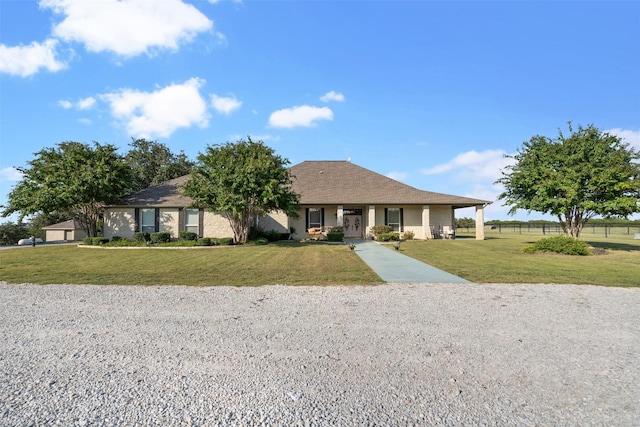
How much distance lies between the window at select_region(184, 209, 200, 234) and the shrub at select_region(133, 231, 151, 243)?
94.5 inches

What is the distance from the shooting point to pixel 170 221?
2206 cm

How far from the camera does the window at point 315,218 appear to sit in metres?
25.0

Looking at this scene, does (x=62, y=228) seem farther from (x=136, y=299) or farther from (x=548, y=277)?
(x=548, y=277)

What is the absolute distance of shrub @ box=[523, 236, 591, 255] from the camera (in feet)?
46.5

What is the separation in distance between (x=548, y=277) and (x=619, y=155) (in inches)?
481

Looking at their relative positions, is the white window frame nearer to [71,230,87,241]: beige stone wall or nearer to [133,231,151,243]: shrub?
[133,231,151,243]: shrub

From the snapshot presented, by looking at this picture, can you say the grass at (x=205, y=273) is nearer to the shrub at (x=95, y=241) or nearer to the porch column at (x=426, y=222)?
the shrub at (x=95, y=241)

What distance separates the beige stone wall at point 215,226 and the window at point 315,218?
6.09m

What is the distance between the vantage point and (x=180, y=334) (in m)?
4.33

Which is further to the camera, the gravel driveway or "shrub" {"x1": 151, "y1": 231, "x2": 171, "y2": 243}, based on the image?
"shrub" {"x1": 151, "y1": 231, "x2": 171, "y2": 243}

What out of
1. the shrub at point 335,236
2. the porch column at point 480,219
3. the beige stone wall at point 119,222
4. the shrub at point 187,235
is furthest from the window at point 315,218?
the beige stone wall at point 119,222

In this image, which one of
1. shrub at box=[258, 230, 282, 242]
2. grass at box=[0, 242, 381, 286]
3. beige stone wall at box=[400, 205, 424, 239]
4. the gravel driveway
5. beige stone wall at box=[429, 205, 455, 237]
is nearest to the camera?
the gravel driveway

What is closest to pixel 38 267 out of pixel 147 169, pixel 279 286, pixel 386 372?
pixel 279 286

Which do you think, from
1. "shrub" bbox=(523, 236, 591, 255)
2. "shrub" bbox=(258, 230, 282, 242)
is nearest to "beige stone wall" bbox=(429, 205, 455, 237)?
"shrub" bbox=(523, 236, 591, 255)
